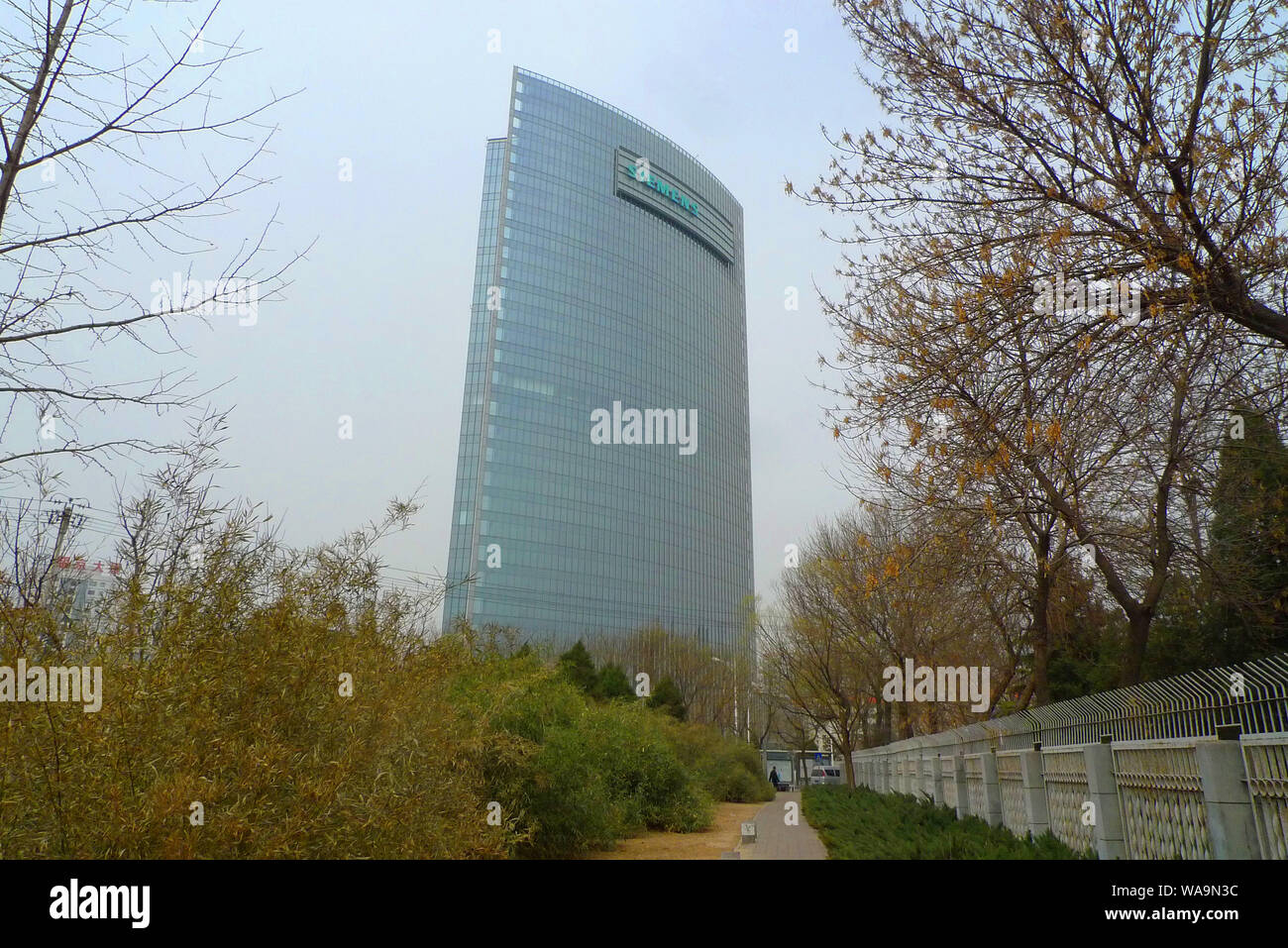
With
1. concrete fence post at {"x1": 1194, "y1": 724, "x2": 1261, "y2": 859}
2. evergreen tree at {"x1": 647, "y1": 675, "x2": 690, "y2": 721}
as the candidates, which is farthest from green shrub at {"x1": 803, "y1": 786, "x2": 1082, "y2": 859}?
evergreen tree at {"x1": 647, "y1": 675, "x2": 690, "y2": 721}

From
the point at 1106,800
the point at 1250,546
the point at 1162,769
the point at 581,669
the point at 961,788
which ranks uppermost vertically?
the point at 1250,546

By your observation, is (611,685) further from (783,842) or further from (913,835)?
(913,835)

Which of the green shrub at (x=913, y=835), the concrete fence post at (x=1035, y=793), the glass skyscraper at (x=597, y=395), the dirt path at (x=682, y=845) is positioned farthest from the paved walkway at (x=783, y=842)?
the glass skyscraper at (x=597, y=395)

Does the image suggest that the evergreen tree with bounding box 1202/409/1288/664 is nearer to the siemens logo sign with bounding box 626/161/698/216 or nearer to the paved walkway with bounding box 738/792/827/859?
the paved walkway with bounding box 738/792/827/859

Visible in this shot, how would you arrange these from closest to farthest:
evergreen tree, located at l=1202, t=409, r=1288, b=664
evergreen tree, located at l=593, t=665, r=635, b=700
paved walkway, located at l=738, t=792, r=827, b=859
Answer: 1. evergreen tree, located at l=1202, t=409, r=1288, b=664
2. paved walkway, located at l=738, t=792, r=827, b=859
3. evergreen tree, located at l=593, t=665, r=635, b=700

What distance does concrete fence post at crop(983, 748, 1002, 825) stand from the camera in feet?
39.2

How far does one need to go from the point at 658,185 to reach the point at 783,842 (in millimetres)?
90390

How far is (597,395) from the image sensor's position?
3216 inches

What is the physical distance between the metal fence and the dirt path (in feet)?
17.6

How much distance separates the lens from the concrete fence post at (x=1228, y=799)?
470cm

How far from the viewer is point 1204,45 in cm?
650

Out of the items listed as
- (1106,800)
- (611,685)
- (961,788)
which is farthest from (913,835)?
(611,685)
